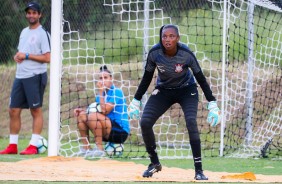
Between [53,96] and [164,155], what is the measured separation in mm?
2580

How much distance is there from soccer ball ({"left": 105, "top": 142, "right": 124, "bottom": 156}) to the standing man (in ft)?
3.99

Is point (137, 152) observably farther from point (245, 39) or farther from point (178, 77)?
point (178, 77)

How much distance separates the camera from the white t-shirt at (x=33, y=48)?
46.0ft

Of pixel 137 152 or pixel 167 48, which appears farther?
pixel 137 152

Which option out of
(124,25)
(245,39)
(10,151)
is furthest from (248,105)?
(10,151)

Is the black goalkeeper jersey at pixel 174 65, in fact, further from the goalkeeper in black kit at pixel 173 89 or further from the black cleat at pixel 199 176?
the black cleat at pixel 199 176

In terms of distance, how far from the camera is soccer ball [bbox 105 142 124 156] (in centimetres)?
1398

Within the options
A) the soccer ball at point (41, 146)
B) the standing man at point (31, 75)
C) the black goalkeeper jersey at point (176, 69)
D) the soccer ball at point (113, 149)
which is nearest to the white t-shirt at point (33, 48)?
the standing man at point (31, 75)

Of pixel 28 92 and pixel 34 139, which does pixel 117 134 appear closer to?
pixel 34 139

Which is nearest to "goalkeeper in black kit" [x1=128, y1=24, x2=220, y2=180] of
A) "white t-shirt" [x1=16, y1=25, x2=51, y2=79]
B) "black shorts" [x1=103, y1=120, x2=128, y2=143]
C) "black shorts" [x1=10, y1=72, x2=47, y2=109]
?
"black shorts" [x1=103, y1=120, x2=128, y2=143]

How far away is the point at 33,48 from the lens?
46.3 feet

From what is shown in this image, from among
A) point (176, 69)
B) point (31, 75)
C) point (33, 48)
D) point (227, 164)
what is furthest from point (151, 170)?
point (33, 48)

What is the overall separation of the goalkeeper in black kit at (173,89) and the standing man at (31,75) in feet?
13.3

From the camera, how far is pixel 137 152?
14.5 m
